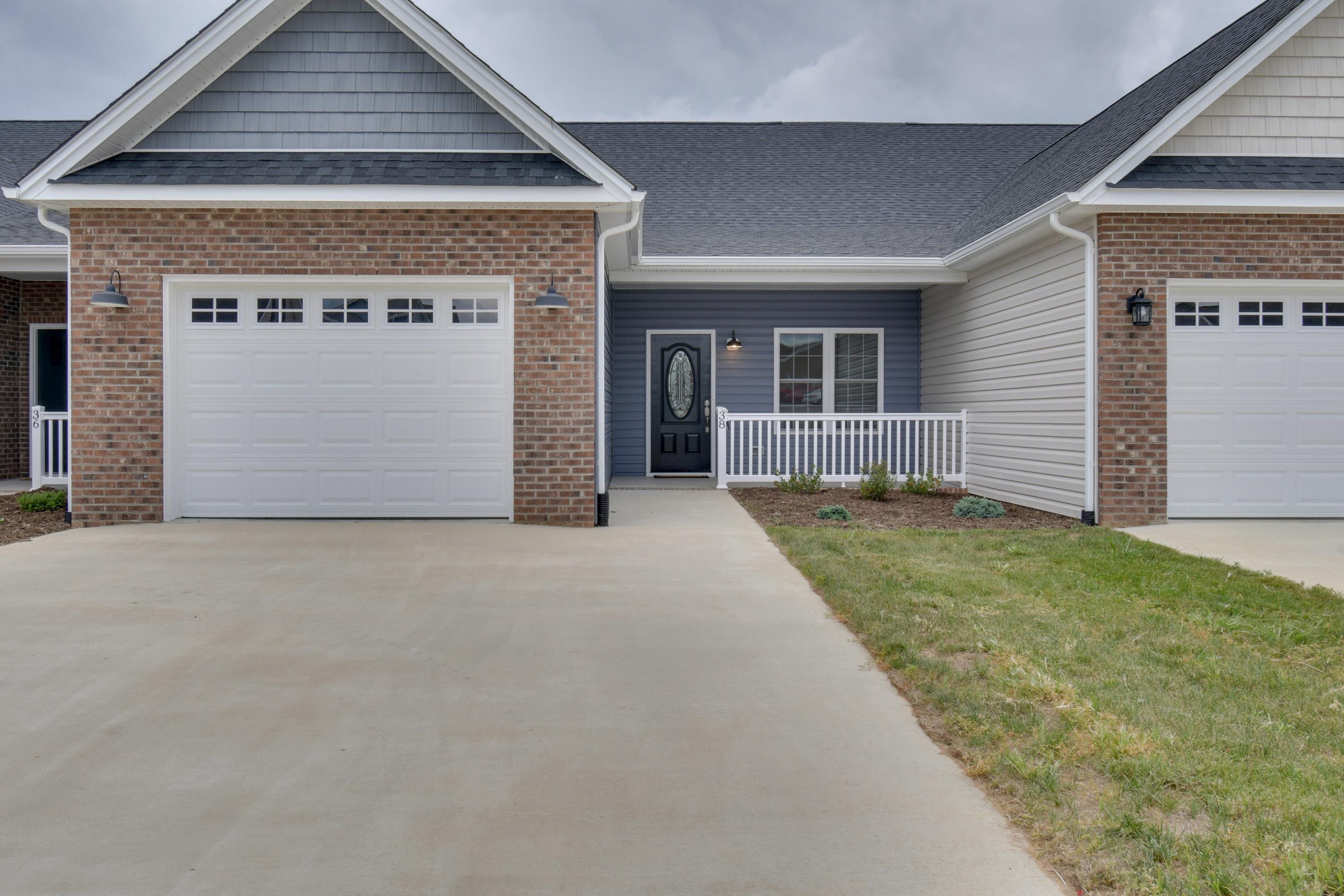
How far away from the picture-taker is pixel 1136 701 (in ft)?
11.9

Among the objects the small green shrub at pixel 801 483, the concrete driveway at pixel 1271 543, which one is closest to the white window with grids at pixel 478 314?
the small green shrub at pixel 801 483

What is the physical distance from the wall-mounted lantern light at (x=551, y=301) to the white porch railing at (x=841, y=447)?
13.3 ft

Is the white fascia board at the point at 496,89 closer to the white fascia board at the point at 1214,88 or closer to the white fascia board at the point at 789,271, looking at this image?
the white fascia board at the point at 789,271

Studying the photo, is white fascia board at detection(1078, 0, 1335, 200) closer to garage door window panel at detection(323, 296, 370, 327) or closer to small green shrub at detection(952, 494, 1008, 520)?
small green shrub at detection(952, 494, 1008, 520)

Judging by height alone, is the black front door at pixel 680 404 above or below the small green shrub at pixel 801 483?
above

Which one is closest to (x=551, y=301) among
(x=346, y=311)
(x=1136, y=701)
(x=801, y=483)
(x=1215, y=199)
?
(x=346, y=311)

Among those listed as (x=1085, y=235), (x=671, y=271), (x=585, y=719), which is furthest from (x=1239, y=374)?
(x=585, y=719)

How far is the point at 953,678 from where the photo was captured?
3.93 m

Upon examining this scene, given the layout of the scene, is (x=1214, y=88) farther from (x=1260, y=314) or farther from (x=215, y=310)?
(x=215, y=310)

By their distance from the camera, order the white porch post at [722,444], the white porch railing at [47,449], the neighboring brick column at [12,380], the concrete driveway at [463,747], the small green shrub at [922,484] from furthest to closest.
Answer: the neighboring brick column at [12,380], the white porch post at [722,444], the small green shrub at [922,484], the white porch railing at [47,449], the concrete driveway at [463,747]

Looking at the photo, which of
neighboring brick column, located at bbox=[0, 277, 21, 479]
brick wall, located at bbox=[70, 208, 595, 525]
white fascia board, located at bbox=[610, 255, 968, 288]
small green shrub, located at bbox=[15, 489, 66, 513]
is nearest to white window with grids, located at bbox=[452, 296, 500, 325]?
brick wall, located at bbox=[70, 208, 595, 525]

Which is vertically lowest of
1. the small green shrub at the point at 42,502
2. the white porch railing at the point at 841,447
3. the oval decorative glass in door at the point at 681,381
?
the small green shrub at the point at 42,502

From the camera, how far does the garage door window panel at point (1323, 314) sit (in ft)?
29.6

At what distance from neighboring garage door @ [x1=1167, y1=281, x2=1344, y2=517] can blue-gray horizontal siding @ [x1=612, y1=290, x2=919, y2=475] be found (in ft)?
17.3
